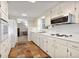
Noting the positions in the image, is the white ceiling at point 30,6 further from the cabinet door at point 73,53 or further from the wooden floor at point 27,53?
the cabinet door at point 73,53

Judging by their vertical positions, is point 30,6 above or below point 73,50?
above

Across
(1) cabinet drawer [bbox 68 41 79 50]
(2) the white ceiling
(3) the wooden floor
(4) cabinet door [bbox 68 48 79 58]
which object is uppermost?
(2) the white ceiling

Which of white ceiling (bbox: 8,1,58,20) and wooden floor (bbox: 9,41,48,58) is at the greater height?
white ceiling (bbox: 8,1,58,20)

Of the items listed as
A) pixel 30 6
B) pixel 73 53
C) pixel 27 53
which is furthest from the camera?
pixel 30 6

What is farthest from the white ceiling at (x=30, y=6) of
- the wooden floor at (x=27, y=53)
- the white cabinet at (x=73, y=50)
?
the white cabinet at (x=73, y=50)

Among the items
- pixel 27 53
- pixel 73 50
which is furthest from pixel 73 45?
pixel 27 53

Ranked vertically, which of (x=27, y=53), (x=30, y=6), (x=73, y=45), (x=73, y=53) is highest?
(x=30, y=6)

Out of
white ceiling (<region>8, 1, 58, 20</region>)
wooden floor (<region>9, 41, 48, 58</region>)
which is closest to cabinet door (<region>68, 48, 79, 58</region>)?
wooden floor (<region>9, 41, 48, 58</region>)

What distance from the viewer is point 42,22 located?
7.38m

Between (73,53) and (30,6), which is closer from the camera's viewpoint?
(73,53)

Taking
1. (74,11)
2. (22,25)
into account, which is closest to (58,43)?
(74,11)

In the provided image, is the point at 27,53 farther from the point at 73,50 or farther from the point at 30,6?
the point at 73,50

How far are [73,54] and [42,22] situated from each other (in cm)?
547

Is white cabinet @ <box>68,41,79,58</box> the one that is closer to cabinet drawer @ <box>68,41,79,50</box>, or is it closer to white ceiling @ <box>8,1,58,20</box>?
cabinet drawer @ <box>68,41,79,50</box>
